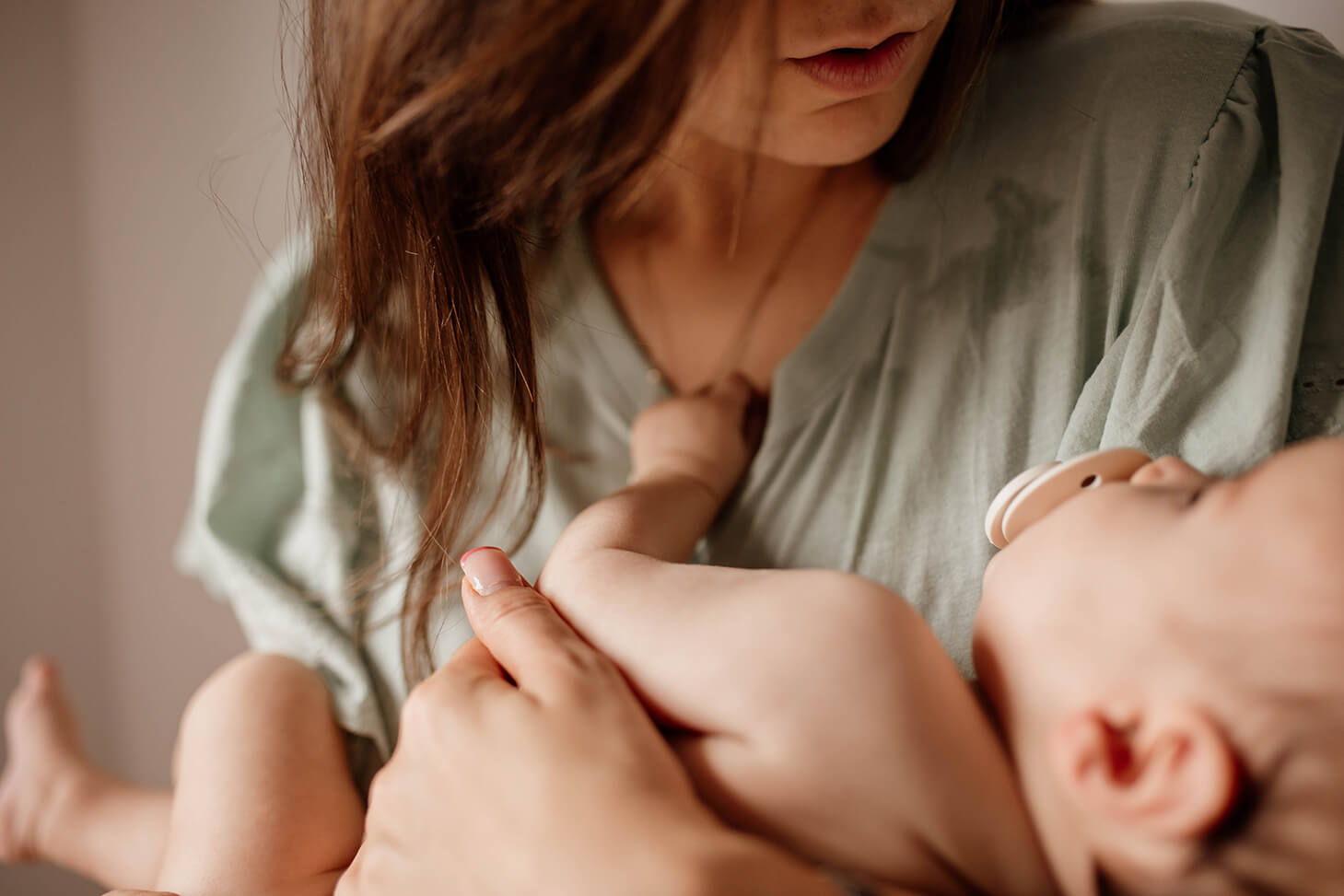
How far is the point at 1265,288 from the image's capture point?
630 mm

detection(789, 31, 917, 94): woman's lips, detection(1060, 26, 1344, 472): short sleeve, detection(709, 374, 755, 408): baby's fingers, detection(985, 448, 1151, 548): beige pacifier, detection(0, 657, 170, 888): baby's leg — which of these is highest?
detection(789, 31, 917, 94): woman's lips

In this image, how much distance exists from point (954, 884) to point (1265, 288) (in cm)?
40

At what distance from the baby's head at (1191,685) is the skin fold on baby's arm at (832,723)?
0.04 metres

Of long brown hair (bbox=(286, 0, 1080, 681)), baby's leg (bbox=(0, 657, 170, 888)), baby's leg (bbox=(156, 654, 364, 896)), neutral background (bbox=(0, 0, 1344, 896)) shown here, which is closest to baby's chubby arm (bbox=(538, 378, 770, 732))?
long brown hair (bbox=(286, 0, 1080, 681))

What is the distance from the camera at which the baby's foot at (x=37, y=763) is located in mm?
978

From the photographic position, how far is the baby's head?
17.1 inches

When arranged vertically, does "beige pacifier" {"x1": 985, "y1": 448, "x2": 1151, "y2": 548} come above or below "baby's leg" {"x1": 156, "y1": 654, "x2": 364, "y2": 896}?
above

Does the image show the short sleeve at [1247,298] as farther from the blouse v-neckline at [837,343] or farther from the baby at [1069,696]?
the blouse v-neckline at [837,343]

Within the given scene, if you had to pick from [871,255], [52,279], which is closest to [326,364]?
[871,255]

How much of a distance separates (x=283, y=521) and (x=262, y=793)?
0.31 m

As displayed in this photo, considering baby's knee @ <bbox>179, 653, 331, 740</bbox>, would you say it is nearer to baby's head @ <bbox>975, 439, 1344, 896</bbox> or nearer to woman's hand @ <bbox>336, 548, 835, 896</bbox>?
woman's hand @ <bbox>336, 548, 835, 896</bbox>

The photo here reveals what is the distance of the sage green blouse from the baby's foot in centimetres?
28

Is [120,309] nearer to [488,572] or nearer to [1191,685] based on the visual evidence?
[488,572]

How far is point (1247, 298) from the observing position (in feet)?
2.11
